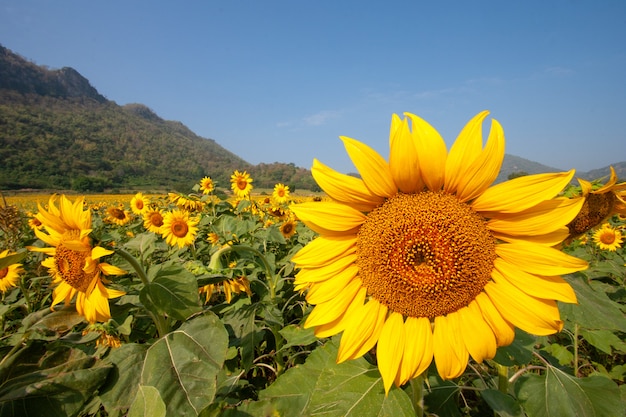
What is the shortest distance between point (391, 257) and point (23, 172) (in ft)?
241

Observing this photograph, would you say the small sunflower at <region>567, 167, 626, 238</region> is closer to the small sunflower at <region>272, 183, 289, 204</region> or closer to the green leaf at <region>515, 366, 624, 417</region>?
the green leaf at <region>515, 366, 624, 417</region>

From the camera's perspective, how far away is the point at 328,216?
1312 millimetres

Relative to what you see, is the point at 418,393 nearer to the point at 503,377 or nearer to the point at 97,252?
the point at 503,377

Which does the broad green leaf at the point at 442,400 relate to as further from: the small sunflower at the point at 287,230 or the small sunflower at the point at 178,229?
the small sunflower at the point at 287,230

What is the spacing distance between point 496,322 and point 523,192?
469 mm

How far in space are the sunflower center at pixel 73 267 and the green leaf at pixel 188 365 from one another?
75 cm

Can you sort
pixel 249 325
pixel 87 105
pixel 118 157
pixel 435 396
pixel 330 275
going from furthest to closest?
pixel 87 105 → pixel 118 157 → pixel 249 325 → pixel 435 396 → pixel 330 275

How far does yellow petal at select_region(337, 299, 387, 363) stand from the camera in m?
1.26

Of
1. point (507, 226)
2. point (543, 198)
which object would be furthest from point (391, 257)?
point (543, 198)

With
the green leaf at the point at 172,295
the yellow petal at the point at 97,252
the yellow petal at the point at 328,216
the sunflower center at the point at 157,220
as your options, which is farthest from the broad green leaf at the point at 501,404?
the sunflower center at the point at 157,220

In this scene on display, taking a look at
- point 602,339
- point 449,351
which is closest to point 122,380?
point 449,351

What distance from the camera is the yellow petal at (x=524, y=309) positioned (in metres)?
1.08

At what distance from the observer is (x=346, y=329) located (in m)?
1.28

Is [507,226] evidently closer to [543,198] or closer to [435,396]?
[543,198]
